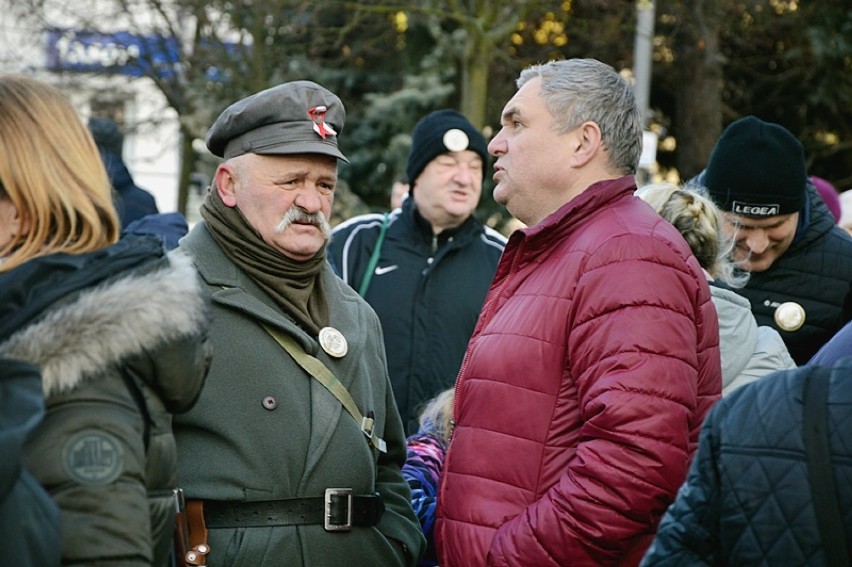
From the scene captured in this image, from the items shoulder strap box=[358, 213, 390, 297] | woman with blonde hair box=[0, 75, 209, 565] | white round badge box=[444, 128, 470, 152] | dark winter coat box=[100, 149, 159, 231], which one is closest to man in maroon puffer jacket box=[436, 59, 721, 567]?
woman with blonde hair box=[0, 75, 209, 565]

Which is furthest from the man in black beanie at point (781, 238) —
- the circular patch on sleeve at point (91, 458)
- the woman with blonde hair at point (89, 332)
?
the circular patch on sleeve at point (91, 458)

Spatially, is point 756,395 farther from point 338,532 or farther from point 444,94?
point 444,94

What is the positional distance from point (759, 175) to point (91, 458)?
3291 millimetres

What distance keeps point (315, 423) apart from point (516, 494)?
0.67 m

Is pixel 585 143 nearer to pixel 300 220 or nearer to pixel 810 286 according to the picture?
pixel 300 220

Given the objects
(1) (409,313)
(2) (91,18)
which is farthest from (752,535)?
(2) (91,18)

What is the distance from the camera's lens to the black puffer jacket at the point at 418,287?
20.3 feet

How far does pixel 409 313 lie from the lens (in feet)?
20.4

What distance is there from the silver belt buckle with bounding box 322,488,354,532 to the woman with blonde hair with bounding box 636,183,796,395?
124 cm

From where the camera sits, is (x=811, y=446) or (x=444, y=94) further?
(x=444, y=94)

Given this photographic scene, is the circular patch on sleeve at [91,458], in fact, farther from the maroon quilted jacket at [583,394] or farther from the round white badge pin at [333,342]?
the round white badge pin at [333,342]

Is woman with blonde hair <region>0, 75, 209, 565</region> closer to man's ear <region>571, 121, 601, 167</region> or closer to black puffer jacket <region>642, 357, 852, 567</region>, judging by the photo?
black puffer jacket <region>642, 357, 852, 567</region>

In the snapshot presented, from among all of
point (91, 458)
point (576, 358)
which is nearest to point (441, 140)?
point (576, 358)

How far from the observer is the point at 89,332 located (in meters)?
2.62
